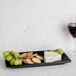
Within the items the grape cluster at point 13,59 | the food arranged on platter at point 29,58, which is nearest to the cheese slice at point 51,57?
the food arranged on platter at point 29,58

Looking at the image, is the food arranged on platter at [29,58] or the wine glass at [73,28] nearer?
the food arranged on platter at [29,58]

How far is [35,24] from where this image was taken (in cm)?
112

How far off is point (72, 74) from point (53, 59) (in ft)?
0.53

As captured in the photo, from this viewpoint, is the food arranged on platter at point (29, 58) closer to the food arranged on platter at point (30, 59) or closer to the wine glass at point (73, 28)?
the food arranged on platter at point (30, 59)

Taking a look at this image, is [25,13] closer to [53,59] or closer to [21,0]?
[21,0]

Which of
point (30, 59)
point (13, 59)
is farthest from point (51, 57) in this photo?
point (13, 59)

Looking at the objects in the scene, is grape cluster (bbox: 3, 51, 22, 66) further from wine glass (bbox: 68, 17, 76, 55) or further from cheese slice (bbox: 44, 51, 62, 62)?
wine glass (bbox: 68, 17, 76, 55)

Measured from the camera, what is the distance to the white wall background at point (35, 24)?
1.08 meters

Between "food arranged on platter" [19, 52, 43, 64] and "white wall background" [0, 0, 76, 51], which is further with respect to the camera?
"white wall background" [0, 0, 76, 51]

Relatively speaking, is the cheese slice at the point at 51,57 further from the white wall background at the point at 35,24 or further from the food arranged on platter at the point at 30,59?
the white wall background at the point at 35,24

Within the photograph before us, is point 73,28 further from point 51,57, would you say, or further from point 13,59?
point 13,59

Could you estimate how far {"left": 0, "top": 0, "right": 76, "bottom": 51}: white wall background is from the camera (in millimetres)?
1078

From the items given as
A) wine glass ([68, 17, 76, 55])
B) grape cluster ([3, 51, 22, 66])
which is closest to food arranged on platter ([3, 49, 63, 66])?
grape cluster ([3, 51, 22, 66])

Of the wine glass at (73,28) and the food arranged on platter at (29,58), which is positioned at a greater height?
the wine glass at (73,28)
